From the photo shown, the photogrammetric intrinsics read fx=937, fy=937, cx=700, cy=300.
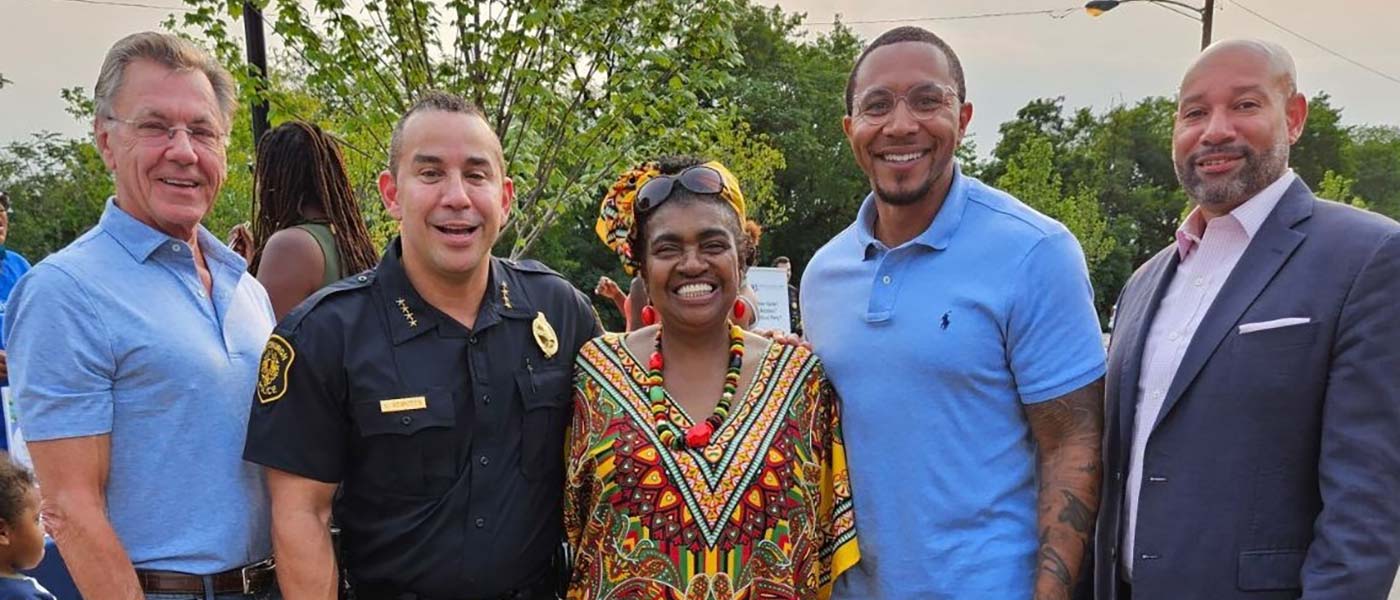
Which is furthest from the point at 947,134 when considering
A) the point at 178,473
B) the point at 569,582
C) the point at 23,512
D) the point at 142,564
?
the point at 23,512

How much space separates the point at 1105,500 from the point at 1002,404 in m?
0.55

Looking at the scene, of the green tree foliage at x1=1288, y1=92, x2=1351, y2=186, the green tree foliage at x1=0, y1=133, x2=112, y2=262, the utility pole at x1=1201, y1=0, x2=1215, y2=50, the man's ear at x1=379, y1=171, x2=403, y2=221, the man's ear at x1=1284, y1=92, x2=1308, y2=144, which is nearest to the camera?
the man's ear at x1=379, y1=171, x2=403, y2=221

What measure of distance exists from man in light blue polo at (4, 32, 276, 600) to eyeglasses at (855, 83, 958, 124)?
1.80 meters

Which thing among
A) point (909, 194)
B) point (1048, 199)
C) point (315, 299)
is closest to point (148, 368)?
point (315, 299)

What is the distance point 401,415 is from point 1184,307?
217 cm

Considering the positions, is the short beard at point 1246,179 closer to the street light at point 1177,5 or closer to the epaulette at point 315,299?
the epaulette at point 315,299

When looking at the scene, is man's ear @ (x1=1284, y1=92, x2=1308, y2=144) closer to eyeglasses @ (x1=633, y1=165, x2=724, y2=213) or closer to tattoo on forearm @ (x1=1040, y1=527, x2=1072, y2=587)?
tattoo on forearm @ (x1=1040, y1=527, x2=1072, y2=587)

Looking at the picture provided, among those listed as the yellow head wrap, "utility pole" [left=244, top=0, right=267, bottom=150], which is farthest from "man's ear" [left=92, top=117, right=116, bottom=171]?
"utility pole" [left=244, top=0, right=267, bottom=150]

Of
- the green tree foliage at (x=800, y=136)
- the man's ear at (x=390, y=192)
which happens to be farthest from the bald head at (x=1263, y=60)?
the green tree foliage at (x=800, y=136)

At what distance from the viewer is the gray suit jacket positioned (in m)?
2.22

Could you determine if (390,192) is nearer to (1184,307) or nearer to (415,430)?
(415,430)

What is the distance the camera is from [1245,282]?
2457 millimetres

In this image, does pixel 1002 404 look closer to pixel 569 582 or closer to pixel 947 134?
pixel 947 134

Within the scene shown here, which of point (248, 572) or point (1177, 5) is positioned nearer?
point (248, 572)
